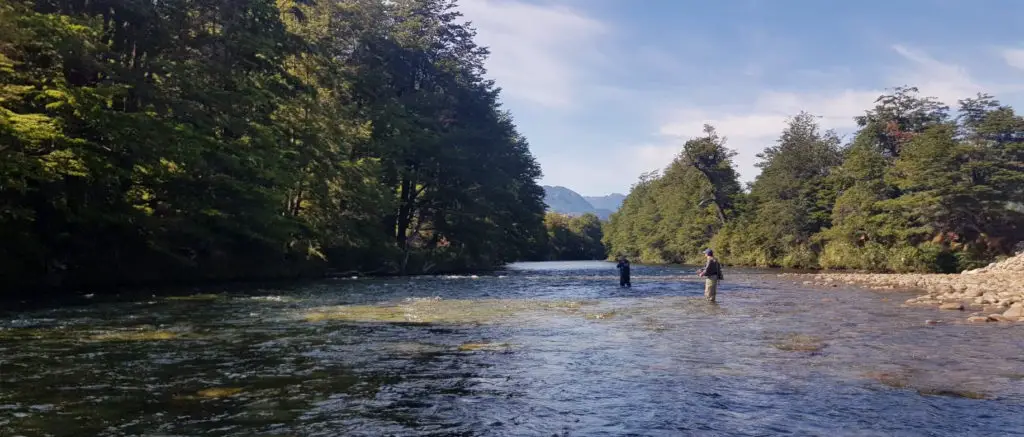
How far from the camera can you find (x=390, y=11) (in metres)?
54.8

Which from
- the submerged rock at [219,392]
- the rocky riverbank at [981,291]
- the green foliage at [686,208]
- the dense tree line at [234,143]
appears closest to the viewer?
the submerged rock at [219,392]

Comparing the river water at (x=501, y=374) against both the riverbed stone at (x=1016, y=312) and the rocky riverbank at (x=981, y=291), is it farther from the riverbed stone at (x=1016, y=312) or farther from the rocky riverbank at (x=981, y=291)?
the rocky riverbank at (x=981, y=291)

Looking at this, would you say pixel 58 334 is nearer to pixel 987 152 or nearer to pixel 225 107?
pixel 225 107

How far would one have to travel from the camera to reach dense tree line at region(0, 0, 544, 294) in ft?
70.6

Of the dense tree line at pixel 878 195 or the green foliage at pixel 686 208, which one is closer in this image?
the dense tree line at pixel 878 195

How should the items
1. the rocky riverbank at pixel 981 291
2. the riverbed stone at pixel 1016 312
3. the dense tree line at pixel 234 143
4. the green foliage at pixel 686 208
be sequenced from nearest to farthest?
1. the riverbed stone at pixel 1016 312
2. the rocky riverbank at pixel 981 291
3. the dense tree line at pixel 234 143
4. the green foliage at pixel 686 208

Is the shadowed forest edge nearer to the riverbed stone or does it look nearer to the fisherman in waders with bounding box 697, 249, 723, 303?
the fisherman in waders with bounding box 697, 249, 723, 303

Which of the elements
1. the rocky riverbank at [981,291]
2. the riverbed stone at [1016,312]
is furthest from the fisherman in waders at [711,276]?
the riverbed stone at [1016,312]

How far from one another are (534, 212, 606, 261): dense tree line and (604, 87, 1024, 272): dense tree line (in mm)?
40499

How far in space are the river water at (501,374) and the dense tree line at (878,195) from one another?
33.9m

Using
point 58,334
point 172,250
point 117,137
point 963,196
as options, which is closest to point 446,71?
point 172,250

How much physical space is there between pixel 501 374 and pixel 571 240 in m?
132

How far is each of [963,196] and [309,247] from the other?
43668 millimetres

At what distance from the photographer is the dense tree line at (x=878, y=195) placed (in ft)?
148
